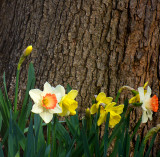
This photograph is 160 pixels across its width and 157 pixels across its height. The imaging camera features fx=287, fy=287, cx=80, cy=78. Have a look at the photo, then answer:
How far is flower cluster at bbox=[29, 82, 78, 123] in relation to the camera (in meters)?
1.49

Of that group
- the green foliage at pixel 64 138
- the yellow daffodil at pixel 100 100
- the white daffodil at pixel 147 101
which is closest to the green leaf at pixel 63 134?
the green foliage at pixel 64 138

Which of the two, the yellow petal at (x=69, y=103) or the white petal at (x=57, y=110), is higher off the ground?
the yellow petal at (x=69, y=103)

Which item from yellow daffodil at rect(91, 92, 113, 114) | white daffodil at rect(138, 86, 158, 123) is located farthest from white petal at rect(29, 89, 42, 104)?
white daffodil at rect(138, 86, 158, 123)

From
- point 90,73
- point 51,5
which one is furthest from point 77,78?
point 51,5

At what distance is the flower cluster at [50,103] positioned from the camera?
4.88ft

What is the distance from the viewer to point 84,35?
225cm

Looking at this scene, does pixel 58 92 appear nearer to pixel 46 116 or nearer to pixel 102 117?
pixel 46 116

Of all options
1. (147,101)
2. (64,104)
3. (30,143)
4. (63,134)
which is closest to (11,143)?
(30,143)

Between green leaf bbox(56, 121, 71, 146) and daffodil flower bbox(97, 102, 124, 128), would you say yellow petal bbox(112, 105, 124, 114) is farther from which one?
green leaf bbox(56, 121, 71, 146)

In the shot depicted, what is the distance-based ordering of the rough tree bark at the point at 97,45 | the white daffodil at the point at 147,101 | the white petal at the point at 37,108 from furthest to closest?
the rough tree bark at the point at 97,45 → the white daffodil at the point at 147,101 → the white petal at the point at 37,108

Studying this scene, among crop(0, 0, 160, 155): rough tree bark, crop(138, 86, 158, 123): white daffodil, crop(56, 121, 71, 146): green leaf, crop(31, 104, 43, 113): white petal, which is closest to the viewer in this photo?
crop(31, 104, 43, 113): white petal

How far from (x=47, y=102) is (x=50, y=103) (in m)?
0.03

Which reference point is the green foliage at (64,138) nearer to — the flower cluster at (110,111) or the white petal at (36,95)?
the flower cluster at (110,111)

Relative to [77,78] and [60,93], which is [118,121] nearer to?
[60,93]
